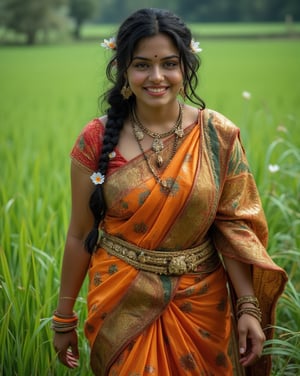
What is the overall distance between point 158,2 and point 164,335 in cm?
992

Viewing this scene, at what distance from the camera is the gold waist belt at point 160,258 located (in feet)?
5.10

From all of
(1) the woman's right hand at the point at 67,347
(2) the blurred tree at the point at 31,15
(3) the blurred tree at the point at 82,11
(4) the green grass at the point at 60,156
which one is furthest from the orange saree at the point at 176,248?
(3) the blurred tree at the point at 82,11

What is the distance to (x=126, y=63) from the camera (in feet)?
5.11

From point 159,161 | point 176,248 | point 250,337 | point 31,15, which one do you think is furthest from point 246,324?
point 31,15

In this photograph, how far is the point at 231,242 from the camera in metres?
1.58

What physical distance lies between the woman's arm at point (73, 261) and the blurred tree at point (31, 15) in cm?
890

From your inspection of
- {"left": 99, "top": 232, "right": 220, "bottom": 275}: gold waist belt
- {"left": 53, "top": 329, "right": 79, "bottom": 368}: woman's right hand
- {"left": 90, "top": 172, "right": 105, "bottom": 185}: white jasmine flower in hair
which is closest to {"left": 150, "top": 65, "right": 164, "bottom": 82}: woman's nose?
{"left": 90, "top": 172, "right": 105, "bottom": 185}: white jasmine flower in hair

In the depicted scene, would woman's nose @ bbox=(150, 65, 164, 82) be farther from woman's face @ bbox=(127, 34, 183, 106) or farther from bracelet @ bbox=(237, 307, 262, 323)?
bracelet @ bbox=(237, 307, 262, 323)

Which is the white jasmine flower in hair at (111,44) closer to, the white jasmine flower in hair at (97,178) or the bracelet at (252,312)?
the white jasmine flower in hair at (97,178)

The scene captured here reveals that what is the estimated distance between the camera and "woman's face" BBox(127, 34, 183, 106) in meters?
1.52

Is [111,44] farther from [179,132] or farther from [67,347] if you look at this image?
[67,347]

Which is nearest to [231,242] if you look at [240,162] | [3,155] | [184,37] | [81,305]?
[240,162]

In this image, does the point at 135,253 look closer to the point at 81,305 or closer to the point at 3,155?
the point at 81,305

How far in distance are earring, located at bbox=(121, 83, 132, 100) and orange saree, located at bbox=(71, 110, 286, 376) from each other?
0.31 ft
